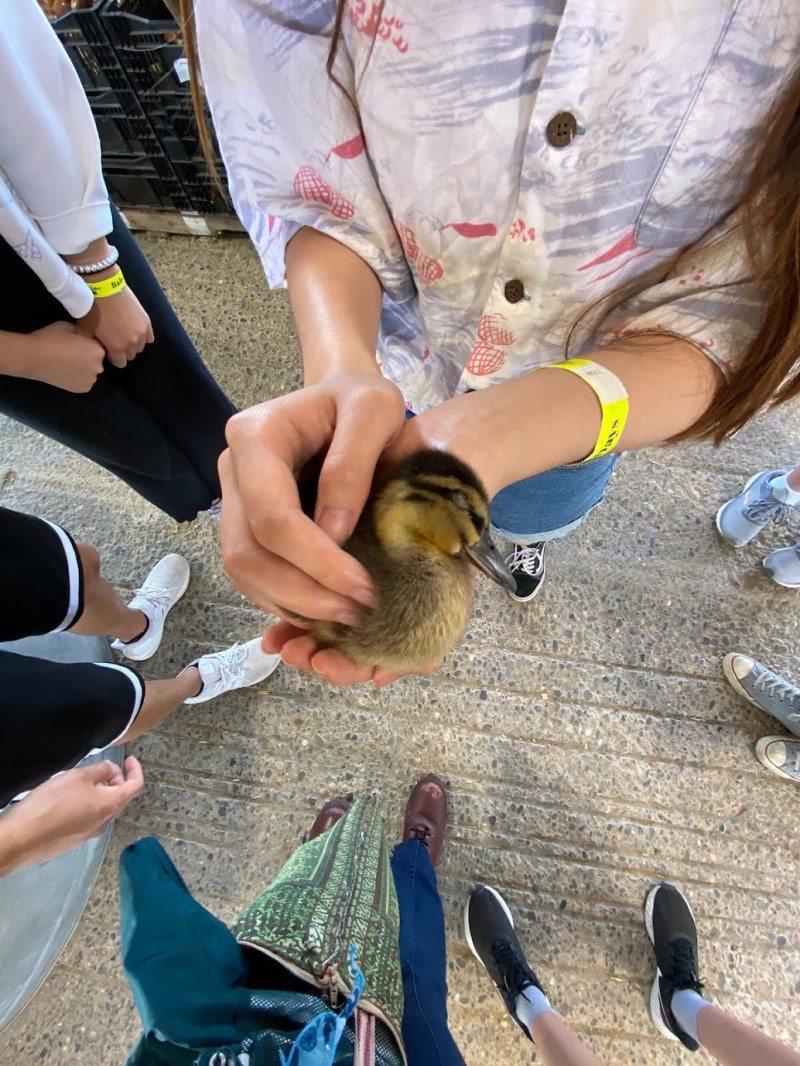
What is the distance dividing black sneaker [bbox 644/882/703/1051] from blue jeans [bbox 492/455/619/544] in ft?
3.64

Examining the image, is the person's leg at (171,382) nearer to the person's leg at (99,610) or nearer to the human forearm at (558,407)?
the person's leg at (99,610)

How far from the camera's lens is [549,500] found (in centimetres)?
128

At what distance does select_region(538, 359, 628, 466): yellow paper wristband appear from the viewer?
32.6 inches

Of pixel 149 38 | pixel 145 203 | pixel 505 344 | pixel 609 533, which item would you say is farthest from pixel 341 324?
pixel 145 203

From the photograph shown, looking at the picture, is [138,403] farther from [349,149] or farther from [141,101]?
[141,101]

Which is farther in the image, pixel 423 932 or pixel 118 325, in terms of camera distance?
pixel 423 932

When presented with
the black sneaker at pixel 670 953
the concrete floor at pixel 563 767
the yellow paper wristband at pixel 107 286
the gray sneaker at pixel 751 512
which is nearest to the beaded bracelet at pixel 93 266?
the yellow paper wristband at pixel 107 286

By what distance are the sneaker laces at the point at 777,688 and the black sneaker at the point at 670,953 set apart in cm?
66

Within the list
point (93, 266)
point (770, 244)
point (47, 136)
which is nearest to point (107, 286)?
point (93, 266)

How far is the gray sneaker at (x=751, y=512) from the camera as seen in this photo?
2.00 m

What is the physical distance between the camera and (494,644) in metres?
2.01

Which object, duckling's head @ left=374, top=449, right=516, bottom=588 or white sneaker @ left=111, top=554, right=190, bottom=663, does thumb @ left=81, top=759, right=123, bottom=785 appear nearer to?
white sneaker @ left=111, top=554, right=190, bottom=663

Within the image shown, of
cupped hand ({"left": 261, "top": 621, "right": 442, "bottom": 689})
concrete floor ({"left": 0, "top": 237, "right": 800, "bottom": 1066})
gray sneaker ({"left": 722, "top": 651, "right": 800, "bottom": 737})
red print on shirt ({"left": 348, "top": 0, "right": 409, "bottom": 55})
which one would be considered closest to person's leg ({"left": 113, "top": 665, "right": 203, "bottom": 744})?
concrete floor ({"left": 0, "top": 237, "right": 800, "bottom": 1066})

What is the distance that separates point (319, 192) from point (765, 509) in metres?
1.83
